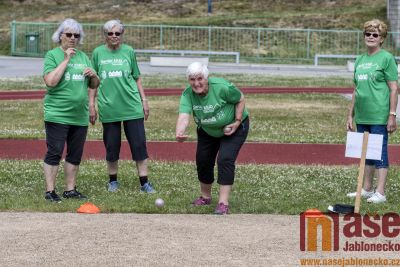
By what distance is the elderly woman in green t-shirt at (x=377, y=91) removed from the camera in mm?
8797

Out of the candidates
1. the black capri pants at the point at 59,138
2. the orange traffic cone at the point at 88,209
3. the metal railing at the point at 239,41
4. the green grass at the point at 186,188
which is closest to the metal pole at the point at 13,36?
the metal railing at the point at 239,41

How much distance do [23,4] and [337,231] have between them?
1939 inches

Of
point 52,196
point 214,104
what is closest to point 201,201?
point 214,104

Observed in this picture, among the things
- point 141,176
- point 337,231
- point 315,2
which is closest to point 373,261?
point 337,231

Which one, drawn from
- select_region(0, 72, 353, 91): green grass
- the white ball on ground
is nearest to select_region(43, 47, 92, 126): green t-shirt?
the white ball on ground

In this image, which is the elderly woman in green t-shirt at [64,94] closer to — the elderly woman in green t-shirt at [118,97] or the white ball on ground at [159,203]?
the elderly woman in green t-shirt at [118,97]

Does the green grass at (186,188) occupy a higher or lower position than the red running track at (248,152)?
higher

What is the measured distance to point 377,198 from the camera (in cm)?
883

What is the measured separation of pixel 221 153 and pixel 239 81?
18.8m

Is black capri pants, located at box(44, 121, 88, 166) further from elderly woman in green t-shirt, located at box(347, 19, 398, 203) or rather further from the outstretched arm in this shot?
elderly woman in green t-shirt, located at box(347, 19, 398, 203)

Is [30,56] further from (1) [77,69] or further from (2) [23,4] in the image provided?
(1) [77,69]

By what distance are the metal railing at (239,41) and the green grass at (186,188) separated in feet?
92.7

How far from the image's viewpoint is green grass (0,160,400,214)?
8.46 m

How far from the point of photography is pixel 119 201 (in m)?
8.79
